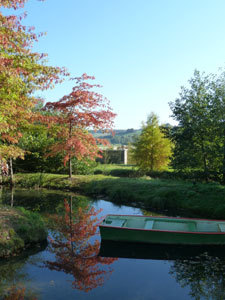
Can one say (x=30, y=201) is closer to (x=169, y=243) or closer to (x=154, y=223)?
(x=154, y=223)

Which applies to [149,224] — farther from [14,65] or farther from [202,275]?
[14,65]

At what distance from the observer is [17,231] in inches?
322

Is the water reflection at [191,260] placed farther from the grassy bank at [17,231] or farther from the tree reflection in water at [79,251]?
the grassy bank at [17,231]

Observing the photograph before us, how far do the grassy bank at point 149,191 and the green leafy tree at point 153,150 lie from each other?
4.53m

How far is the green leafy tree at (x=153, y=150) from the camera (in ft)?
70.4

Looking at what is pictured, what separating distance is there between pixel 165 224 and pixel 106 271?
3.15m

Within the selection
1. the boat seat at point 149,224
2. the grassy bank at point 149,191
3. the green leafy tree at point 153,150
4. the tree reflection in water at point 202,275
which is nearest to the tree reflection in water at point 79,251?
the boat seat at point 149,224

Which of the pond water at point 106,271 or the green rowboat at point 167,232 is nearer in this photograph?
the pond water at point 106,271

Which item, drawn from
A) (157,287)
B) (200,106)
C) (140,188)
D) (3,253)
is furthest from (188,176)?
(3,253)

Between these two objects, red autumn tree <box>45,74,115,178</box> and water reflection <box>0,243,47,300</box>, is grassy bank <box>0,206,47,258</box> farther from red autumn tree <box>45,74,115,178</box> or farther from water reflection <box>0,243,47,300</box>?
red autumn tree <box>45,74,115,178</box>

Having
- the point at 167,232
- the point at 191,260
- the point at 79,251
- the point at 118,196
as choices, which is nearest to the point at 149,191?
the point at 118,196

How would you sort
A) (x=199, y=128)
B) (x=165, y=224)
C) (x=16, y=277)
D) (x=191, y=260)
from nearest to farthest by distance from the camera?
(x=16, y=277) < (x=191, y=260) < (x=165, y=224) < (x=199, y=128)

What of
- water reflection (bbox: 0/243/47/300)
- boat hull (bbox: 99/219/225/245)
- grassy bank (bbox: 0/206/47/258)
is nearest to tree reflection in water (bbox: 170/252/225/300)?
boat hull (bbox: 99/219/225/245)

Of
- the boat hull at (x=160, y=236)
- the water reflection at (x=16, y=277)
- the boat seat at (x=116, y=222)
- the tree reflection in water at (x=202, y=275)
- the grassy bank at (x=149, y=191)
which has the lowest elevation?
the tree reflection in water at (x=202, y=275)
